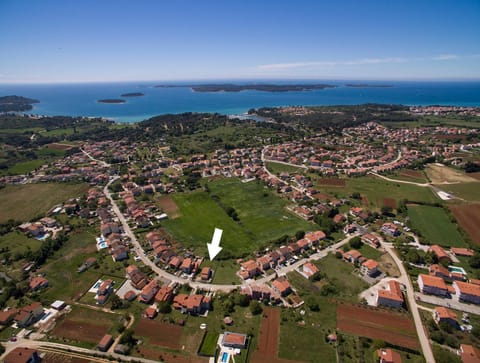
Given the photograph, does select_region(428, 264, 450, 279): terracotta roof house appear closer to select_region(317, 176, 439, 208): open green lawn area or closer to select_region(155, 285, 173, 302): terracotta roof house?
select_region(317, 176, 439, 208): open green lawn area

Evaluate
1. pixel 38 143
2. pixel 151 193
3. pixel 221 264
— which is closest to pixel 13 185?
pixel 151 193

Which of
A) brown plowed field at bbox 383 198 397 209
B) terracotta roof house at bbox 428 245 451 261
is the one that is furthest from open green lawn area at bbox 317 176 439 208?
terracotta roof house at bbox 428 245 451 261

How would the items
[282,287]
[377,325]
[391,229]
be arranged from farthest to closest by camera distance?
1. [391,229]
2. [282,287]
3. [377,325]

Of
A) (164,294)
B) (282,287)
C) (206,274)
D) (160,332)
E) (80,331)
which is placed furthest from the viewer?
(206,274)

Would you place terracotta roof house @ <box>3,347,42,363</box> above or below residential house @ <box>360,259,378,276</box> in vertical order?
below

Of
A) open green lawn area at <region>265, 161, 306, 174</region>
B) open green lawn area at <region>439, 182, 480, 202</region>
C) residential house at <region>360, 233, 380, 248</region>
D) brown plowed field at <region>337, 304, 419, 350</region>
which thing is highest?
open green lawn area at <region>439, 182, 480, 202</region>

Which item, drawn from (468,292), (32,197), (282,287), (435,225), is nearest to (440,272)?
(468,292)

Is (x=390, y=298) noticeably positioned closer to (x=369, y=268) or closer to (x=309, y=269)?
(x=369, y=268)
